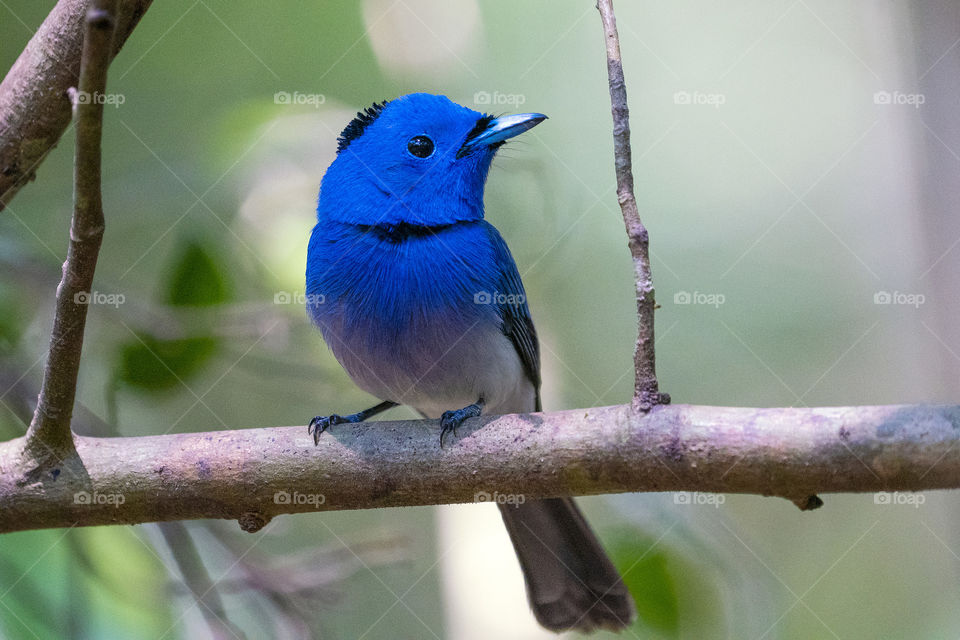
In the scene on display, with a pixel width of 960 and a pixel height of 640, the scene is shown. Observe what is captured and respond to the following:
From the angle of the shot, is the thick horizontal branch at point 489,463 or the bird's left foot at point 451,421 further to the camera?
the bird's left foot at point 451,421

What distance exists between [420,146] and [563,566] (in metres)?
1.89

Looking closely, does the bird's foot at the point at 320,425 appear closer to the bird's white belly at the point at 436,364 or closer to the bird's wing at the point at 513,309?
the bird's white belly at the point at 436,364

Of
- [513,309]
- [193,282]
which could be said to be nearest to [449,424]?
[513,309]

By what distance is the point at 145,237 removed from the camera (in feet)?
16.3

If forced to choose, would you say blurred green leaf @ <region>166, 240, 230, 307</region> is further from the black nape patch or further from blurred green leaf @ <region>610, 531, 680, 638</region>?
blurred green leaf @ <region>610, 531, 680, 638</region>

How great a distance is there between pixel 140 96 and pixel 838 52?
4.79 metres

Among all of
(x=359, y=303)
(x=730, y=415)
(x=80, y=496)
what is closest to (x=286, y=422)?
(x=359, y=303)

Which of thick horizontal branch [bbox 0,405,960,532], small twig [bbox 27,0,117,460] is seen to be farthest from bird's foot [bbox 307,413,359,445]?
small twig [bbox 27,0,117,460]

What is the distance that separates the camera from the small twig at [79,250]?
196cm

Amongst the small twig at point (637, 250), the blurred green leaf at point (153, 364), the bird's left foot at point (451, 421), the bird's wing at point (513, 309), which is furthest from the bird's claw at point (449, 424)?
the blurred green leaf at point (153, 364)

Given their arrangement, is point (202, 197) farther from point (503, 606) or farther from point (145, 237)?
point (503, 606)

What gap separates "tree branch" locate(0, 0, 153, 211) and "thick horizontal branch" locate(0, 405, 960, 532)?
41.9 inches

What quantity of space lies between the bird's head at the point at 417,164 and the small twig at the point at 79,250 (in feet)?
4.66

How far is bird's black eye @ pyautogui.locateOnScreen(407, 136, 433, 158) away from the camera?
3908mm
